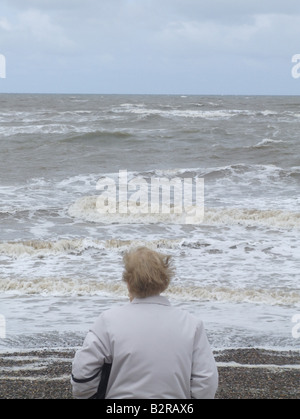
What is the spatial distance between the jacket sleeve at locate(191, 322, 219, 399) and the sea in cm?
360

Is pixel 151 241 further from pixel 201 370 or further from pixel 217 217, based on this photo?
pixel 201 370

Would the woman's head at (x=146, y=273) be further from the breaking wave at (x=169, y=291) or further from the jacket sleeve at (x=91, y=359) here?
the breaking wave at (x=169, y=291)

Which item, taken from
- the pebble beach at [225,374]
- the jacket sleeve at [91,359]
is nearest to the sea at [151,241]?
the pebble beach at [225,374]

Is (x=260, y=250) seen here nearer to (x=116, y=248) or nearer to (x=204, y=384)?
(x=116, y=248)

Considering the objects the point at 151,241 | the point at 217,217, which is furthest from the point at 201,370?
the point at 217,217

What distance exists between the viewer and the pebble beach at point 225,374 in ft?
14.9

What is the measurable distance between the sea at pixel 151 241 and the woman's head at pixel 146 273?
3657 mm

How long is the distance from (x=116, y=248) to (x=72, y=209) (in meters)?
4.02

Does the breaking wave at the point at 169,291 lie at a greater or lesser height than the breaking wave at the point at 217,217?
lesser

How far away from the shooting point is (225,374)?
16.4 ft

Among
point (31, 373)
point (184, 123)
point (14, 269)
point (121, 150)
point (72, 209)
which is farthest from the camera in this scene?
point (184, 123)

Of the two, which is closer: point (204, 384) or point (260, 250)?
point (204, 384)

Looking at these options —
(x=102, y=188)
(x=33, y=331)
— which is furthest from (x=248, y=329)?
(x=102, y=188)
